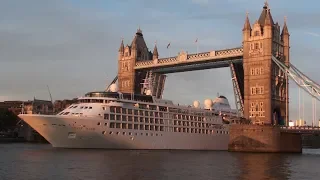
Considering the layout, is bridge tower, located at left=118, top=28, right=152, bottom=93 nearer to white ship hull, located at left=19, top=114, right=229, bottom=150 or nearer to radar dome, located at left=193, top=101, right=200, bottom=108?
radar dome, located at left=193, top=101, right=200, bottom=108

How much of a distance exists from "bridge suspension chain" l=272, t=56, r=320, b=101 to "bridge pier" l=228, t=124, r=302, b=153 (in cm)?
1149

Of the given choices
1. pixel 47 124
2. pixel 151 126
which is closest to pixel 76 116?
pixel 47 124

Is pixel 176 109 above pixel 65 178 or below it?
above

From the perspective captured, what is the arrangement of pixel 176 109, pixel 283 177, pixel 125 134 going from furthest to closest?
pixel 176 109, pixel 125 134, pixel 283 177

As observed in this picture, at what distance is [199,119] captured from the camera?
98812 millimetres

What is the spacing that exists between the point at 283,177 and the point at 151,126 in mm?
47591

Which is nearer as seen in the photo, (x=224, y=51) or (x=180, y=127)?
(x=180, y=127)

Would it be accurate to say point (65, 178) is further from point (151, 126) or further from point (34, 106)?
point (34, 106)

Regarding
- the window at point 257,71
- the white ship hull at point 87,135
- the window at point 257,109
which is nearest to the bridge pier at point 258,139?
the white ship hull at point 87,135

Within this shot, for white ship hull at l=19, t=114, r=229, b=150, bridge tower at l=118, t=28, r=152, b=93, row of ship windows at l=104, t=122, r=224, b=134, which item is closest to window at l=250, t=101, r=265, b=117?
row of ship windows at l=104, t=122, r=224, b=134

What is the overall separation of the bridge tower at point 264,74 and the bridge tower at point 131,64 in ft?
111

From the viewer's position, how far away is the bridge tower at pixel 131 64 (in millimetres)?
127125

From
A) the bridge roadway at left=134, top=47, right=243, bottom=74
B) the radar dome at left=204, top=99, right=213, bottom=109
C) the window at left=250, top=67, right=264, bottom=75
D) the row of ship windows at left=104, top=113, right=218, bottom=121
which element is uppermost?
the bridge roadway at left=134, top=47, right=243, bottom=74

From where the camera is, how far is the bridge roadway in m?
108
